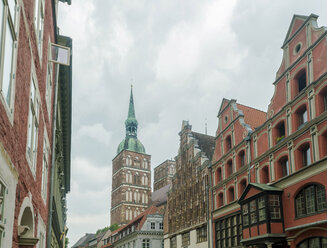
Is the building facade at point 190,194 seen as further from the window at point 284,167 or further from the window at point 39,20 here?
the window at point 39,20

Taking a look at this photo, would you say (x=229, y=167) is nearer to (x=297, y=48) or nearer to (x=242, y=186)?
(x=242, y=186)

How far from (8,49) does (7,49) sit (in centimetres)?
11

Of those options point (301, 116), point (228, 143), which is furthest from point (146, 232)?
point (301, 116)

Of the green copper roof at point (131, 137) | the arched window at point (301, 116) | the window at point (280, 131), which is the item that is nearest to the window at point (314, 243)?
the arched window at point (301, 116)

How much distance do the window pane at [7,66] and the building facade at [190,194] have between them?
110ft

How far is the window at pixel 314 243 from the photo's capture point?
22672 mm

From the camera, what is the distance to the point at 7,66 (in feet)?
23.6

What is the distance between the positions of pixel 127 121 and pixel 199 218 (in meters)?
90.1

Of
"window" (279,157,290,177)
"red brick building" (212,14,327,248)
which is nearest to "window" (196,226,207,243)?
"red brick building" (212,14,327,248)

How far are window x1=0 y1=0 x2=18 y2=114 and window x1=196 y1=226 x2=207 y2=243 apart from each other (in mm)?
34915

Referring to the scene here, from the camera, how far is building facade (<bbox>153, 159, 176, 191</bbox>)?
12425 cm

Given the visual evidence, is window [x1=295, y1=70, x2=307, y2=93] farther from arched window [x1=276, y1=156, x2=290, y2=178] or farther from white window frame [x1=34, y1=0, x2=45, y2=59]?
white window frame [x1=34, y1=0, x2=45, y2=59]

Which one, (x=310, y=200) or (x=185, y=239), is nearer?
(x=310, y=200)

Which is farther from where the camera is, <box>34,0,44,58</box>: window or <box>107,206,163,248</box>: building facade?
<box>107,206,163,248</box>: building facade
